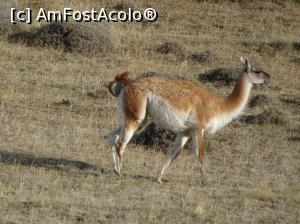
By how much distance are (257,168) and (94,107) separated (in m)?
4.80

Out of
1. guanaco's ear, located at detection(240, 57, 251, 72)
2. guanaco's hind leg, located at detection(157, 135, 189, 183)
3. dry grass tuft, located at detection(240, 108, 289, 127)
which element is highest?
guanaco's ear, located at detection(240, 57, 251, 72)

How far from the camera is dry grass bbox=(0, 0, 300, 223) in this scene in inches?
451

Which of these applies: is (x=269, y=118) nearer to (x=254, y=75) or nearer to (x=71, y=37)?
(x=254, y=75)

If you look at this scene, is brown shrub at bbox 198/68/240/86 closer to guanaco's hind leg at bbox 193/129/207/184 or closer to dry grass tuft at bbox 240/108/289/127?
dry grass tuft at bbox 240/108/289/127

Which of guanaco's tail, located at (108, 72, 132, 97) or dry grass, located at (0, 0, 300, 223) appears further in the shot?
guanaco's tail, located at (108, 72, 132, 97)

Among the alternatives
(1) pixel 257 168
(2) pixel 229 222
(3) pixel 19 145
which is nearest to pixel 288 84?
(1) pixel 257 168

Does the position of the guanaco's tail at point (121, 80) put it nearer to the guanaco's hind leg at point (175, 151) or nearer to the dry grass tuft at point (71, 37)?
the guanaco's hind leg at point (175, 151)

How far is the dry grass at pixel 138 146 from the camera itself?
11461 mm

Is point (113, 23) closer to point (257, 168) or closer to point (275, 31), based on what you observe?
point (275, 31)

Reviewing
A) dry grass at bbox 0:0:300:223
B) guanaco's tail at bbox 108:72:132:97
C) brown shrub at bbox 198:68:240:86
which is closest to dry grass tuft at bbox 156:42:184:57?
dry grass at bbox 0:0:300:223

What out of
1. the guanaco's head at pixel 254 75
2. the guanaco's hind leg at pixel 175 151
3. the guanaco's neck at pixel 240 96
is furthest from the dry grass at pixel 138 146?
the guanaco's head at pixel 254 75

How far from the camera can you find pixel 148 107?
13188 mm

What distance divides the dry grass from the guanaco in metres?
0.59

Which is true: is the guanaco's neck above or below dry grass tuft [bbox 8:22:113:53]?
above
